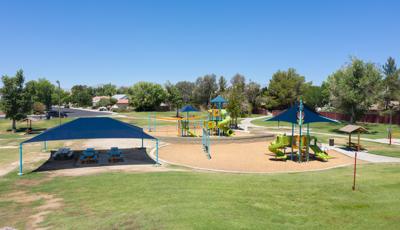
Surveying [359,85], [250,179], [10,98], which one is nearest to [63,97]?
[10,98]

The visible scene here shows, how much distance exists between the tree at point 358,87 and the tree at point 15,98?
3953 cm

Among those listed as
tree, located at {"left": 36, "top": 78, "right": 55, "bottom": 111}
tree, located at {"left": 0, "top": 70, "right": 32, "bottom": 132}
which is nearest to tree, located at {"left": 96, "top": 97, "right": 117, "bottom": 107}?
A: tree, located at {"left": 36, "top": 78, "right": 55, "bottom": 111}

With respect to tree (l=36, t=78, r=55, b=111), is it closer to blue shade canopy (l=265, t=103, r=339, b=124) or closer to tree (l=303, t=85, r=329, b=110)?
tree (l=303, t=85, r=329, b=110)

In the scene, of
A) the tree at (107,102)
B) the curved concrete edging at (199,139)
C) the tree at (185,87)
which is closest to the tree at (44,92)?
the tree at (107,102)

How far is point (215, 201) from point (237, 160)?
386 inches

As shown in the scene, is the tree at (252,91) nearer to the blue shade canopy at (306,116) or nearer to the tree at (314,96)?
the tree at (314,96)

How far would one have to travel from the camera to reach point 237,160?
760 inches

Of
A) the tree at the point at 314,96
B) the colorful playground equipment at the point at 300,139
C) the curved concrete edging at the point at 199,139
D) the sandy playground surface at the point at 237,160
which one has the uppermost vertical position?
the tree at the point at 314,96

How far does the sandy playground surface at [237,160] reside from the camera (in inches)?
681

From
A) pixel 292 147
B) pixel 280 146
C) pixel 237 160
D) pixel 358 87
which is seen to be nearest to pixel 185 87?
pixel 358 87

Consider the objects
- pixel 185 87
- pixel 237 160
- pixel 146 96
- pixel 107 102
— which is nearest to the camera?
pixel 237 160

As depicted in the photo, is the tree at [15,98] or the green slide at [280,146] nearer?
the green slide at [280,146]

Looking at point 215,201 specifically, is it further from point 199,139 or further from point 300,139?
point 199,139

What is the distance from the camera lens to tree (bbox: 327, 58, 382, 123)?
37656mm
